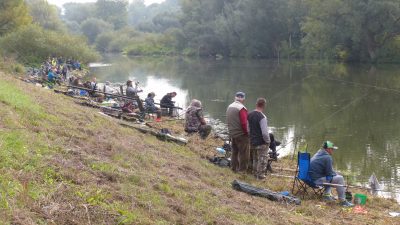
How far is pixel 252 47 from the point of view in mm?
76250

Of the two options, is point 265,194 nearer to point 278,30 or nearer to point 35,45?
point 35,45

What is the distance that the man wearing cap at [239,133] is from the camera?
10180 mm

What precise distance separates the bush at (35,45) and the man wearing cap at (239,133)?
3569cm

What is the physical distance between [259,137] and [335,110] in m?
14.3

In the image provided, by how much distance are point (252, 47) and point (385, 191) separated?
6700cm

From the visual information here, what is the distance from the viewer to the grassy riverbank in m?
5.07

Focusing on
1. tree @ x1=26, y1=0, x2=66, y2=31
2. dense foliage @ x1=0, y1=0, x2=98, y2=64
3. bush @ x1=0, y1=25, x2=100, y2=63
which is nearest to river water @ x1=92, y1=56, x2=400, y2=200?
bush @ x1=0, y1=25, x2=100, y2=63

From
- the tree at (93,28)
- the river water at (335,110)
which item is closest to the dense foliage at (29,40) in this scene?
the river water at (335,110)

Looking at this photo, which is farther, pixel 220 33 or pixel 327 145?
pixel 220 33

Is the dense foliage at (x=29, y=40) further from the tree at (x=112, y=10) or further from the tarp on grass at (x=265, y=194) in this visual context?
the tree at (x=112, y=10)

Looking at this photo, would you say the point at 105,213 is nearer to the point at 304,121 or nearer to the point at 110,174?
→ the point at 110,174

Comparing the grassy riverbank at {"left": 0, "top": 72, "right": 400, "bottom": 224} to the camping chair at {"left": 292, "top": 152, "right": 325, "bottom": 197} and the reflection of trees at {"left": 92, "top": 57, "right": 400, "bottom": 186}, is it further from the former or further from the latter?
the reflection of trees at {"left": 92, "top": 57, "right": 400, "bottom": 186}

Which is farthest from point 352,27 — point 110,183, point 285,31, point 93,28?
point 93,28

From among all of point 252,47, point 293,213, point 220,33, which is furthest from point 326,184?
point 220,33
